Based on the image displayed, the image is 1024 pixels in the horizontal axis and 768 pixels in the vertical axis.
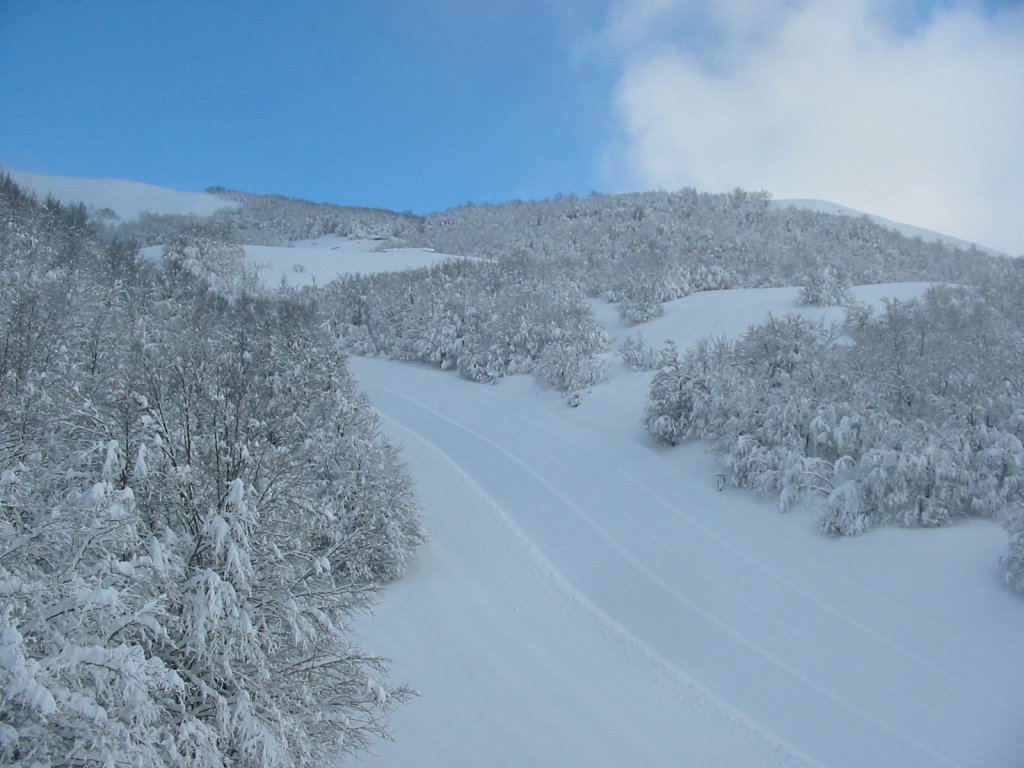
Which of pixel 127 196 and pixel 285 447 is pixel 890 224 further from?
pixel 127 196

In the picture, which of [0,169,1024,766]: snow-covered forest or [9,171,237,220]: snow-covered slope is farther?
[9,171,237,220]: snow-covered slope

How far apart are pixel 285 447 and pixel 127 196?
112m

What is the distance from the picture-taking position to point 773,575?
13305 millimetres

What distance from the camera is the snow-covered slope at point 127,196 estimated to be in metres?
94.0

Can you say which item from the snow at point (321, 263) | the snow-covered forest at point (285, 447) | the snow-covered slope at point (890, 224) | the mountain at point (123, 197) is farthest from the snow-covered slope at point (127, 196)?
the snow-covered slope at point (890, 224)

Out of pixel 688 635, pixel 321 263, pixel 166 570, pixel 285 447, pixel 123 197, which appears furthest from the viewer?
pixel 123 197

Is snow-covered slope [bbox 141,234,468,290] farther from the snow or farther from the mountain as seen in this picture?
the mountain

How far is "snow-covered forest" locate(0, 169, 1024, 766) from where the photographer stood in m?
5.27

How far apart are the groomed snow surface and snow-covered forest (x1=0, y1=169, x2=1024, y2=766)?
36.3 inches

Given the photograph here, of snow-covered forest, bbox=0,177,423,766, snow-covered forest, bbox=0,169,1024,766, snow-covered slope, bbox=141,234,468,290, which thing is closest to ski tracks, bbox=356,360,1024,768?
snow-covered forest, bbox=0,169,1024,766

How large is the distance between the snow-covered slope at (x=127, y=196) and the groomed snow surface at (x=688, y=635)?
3758 inches

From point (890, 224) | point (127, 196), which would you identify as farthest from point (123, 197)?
point (890, 224)

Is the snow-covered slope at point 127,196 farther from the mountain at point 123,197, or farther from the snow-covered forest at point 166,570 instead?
the snow-covered forest at point 166,570

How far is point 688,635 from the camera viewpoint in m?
12.3
